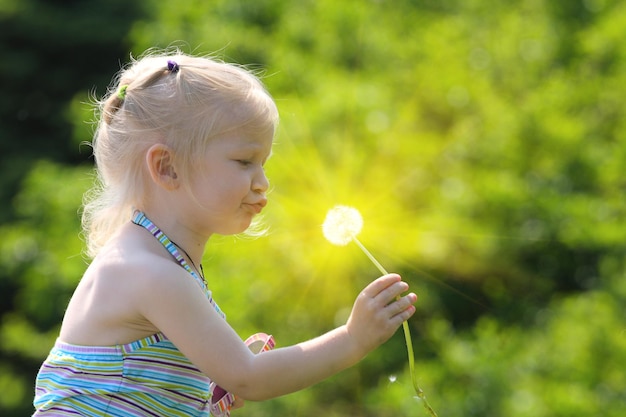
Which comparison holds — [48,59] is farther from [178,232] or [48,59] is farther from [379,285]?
[379,285]

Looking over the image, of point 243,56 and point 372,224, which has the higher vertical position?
point 243,56

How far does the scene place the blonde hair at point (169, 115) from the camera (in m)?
1.71

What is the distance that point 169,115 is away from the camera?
1729 mm

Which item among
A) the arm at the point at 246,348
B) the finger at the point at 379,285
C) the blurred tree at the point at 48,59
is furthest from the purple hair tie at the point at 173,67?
the blurred tree at the point at 48,59

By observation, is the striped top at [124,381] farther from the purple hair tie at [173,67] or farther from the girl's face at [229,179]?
the purple hair tie at [173,67]

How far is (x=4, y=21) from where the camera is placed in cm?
941

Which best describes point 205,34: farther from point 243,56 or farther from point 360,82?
point 360,82

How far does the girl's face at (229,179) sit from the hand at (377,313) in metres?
0.28

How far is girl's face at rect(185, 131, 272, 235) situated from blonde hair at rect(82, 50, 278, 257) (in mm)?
19

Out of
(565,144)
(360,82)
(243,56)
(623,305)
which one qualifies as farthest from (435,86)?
(623,305)

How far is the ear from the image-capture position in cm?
172

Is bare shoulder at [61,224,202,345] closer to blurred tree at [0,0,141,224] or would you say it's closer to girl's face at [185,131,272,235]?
girl's face at [185,131,272,235]

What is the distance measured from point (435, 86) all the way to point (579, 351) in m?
1.88

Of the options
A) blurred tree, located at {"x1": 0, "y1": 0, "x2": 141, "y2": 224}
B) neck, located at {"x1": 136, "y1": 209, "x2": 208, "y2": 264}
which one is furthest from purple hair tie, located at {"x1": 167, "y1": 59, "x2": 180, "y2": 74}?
blurred tree, located at {"x1": 0, "y1": 0, "x2": 141, "y2": 224}
